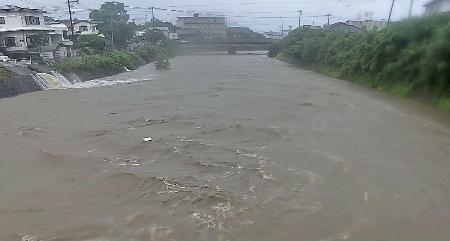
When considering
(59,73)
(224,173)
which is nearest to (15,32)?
(59,73)

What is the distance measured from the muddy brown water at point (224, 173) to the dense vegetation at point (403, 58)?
239 centimetres

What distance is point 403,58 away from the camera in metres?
23.8

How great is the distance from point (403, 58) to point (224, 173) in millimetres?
17418

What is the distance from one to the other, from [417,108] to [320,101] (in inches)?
177

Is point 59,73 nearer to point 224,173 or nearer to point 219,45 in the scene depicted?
point 224,173

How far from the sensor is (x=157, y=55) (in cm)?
5966

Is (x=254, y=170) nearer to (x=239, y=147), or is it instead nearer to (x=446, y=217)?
(x=239, y=147)

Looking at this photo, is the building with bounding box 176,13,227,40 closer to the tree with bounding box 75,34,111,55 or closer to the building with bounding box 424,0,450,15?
the tree with bounding box 75,34,111,55

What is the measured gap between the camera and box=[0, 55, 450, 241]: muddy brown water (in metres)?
7.86

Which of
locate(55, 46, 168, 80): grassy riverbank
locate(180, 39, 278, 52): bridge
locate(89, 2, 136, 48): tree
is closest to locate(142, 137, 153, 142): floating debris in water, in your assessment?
locate(55, 46, 168, 80): grassy riverbank

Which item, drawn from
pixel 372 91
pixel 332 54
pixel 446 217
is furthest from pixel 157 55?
pixel 446 217

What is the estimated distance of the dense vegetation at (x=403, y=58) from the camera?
19625 mm

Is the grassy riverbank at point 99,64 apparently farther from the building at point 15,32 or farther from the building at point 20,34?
the building at point 15,32

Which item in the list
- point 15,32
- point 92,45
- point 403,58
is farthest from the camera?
point 92,45
